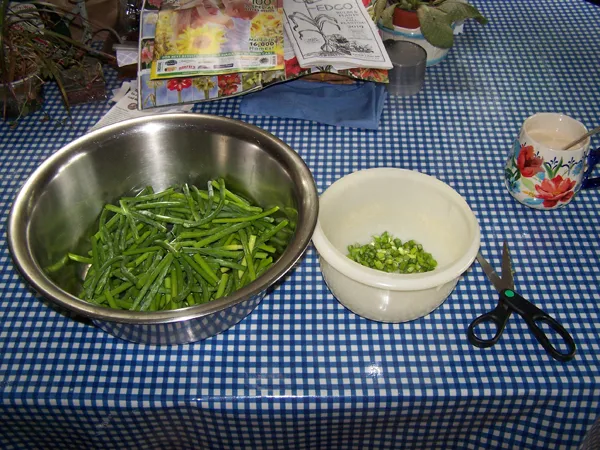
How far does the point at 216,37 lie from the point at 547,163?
0.79 metres

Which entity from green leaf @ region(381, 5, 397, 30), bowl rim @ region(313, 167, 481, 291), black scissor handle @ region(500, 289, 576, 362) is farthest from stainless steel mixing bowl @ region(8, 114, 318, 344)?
green leaf @ region(381, 5, 397, 30)

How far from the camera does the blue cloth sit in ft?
4.35

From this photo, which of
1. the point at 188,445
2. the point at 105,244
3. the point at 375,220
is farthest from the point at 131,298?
the point at 375,220

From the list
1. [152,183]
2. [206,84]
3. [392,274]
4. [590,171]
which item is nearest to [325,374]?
[392,274]

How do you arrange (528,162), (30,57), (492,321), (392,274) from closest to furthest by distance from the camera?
(392,274)
(492,321)
(528,162)
(30,57)

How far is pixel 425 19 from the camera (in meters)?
1.37

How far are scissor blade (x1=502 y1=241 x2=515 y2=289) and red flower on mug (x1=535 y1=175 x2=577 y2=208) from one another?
0.46 feet

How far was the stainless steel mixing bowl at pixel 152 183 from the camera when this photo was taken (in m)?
0.86

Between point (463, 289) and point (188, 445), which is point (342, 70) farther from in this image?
point (188, 445)

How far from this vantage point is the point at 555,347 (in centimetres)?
93

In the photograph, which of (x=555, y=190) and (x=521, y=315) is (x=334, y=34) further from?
(x=521, y=315)

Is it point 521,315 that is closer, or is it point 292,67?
point 521,315

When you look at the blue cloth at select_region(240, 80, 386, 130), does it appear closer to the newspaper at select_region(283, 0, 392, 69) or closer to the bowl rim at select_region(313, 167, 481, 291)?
the newspaper at select_region(283, 0, 392, 69)

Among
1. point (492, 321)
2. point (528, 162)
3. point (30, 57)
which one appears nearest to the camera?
point (492, 321)
